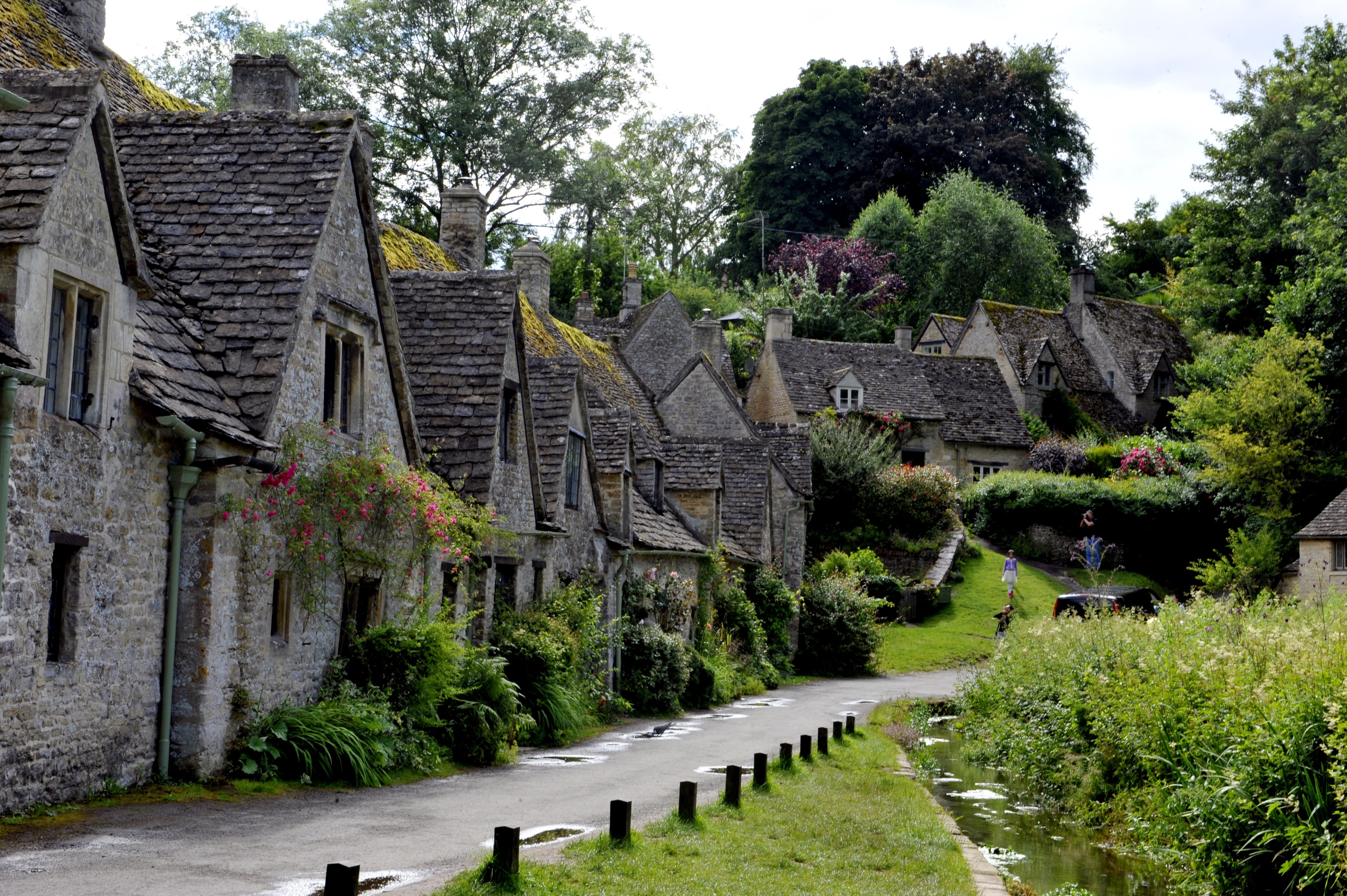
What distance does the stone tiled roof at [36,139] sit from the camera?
11.2m

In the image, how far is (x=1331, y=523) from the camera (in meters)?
43.6

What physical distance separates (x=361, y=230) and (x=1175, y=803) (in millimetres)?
11500

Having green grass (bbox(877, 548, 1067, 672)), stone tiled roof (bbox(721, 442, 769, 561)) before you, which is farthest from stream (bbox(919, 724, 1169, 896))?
stone tiled roof (bbox(721, 442, 769, 561))

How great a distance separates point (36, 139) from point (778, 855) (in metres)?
8.82

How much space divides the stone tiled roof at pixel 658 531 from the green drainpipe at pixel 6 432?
17.9 metres

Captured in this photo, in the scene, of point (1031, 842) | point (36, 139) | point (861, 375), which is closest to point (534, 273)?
point (36, 139)

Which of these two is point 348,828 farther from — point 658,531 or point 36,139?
point 658,531

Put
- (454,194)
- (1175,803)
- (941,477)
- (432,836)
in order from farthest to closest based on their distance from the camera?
(941,477)
(454,194)
(1175,803)
(432,836)

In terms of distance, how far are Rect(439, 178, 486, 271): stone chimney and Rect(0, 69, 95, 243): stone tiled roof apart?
16814 millimetres

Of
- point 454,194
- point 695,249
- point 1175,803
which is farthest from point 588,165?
point 1175,803

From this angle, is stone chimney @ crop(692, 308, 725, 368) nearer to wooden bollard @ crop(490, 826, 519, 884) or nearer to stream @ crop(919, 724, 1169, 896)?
stream @ crop(919, 724, 1169, 896)

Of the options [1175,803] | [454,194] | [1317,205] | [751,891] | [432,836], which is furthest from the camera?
[1317,205]

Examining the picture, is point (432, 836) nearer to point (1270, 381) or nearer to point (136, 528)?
point (136, 528)

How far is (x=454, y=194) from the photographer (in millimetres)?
29156
